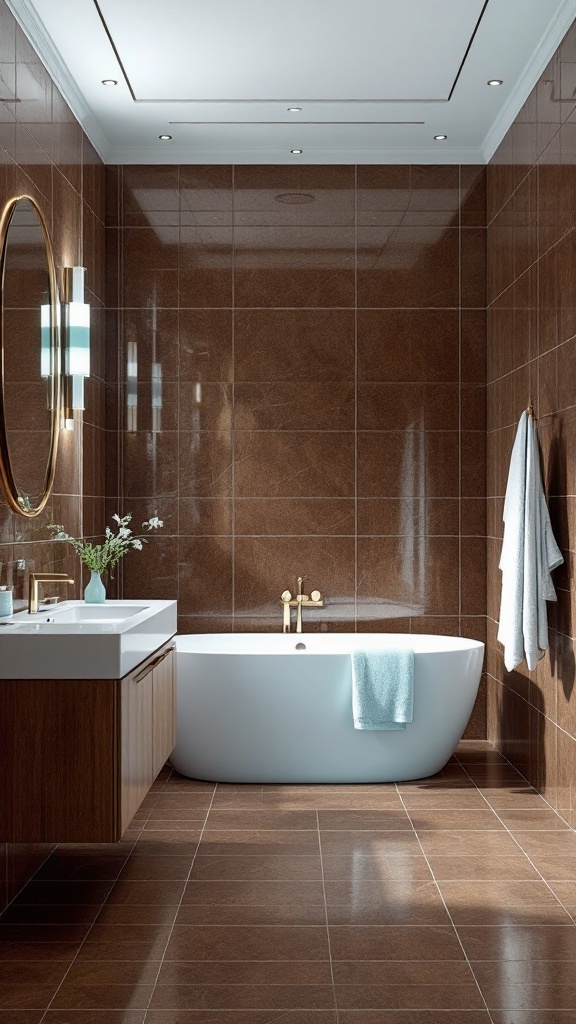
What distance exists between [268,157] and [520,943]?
3952 mm

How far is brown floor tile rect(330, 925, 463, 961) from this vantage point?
2682mm

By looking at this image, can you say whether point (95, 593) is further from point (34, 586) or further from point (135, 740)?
point (135, 740)

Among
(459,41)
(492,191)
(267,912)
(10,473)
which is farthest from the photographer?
(492,191)

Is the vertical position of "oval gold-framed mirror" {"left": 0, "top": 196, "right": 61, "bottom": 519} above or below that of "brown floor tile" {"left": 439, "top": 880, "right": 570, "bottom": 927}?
above

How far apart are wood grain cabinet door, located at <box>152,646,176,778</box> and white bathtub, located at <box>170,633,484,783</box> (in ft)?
1.19

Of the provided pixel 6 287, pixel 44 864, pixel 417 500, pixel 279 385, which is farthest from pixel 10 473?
pixel 417 500

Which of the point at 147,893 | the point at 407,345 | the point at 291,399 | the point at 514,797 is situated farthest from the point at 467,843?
the point at 407,345

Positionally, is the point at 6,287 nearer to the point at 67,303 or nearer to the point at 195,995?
the point at 67,303

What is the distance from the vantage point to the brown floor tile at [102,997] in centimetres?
241

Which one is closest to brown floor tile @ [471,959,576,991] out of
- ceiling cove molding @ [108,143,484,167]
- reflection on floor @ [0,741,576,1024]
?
reflection on floor @ [0,741,576,1024]

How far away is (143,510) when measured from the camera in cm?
521

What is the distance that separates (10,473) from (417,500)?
248 cm

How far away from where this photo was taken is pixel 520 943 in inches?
109

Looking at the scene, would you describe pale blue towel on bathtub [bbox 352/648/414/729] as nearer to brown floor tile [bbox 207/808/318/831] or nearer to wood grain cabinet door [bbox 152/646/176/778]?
brown floor tile [bbox 207/808/318/831]
